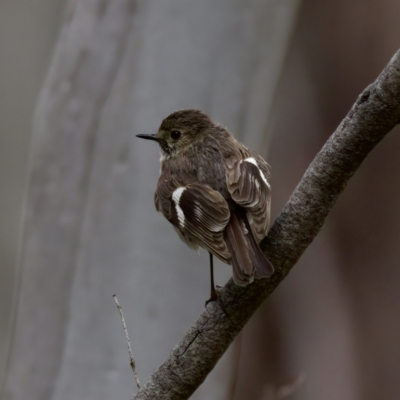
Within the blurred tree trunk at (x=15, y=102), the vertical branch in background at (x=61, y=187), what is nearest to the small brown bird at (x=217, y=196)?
the vertical branch in background at (x=61, y=187)

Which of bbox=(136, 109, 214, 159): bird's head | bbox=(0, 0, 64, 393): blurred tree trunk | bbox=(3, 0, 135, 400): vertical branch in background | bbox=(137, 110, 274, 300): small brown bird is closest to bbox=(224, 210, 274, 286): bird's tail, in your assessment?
bbox=(137, 110, 274, 300): small brown bird

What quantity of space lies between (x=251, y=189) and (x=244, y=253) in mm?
357

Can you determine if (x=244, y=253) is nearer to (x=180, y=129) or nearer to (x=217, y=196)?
(x=217, y=196)

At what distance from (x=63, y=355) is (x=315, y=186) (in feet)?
7.86

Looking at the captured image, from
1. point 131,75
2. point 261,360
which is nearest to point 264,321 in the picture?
point 261,360

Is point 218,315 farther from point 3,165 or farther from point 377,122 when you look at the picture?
point 3,165

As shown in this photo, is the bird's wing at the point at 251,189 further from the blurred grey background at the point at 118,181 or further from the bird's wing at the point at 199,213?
the blurred grey background at the point at 118,181

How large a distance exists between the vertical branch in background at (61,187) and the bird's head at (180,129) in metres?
1.06

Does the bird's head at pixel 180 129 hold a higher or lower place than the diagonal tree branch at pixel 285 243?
higher

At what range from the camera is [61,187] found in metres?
3.87

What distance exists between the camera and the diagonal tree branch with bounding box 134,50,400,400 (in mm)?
1827

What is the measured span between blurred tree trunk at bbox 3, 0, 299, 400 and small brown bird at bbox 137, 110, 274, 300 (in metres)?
0.96

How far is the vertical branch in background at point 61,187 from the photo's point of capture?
12.6 ft

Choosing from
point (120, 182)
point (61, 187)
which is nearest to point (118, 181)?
point (120, 182)
